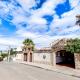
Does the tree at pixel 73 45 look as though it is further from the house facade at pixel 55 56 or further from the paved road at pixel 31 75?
the paved road at pixel 31 75

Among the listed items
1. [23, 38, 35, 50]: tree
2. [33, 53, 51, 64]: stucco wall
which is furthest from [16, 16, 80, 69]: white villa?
[23, 38, 35, 50]: tree

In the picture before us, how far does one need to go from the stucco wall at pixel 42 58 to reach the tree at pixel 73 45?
6.86m

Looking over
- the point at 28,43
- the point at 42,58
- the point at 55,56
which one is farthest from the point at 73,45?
the point at 28,43

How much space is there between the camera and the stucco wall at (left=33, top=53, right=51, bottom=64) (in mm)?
33184

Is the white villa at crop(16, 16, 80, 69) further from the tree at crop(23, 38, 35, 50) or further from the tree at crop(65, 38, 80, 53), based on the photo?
the tree at crop(23, 38, 35, 50)

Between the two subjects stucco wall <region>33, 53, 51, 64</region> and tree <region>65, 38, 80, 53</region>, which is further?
stucco wall <region>33, 53, 51, 64</region>

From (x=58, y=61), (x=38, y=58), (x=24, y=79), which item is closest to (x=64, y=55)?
(x=58, y=61)

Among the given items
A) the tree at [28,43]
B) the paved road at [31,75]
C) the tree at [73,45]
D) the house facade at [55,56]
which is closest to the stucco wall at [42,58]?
the house facade at [55,56]

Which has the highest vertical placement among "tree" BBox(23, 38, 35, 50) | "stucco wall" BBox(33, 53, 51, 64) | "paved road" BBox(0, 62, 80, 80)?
"tree" BBox(23, 38, 35, 50)

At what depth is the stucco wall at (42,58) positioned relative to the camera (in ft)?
109

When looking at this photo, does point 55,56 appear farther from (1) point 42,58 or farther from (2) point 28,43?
(2) point 28,43

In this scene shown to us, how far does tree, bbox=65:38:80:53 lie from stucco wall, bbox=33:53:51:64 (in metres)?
6.86

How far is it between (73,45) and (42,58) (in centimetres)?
1188

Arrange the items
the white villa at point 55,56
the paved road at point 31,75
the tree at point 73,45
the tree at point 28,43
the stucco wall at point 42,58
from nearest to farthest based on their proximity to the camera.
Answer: the paved road at point 31,75
the tree at point 73,45
the white villa at point 55,56
the stucco wall at point 42,58
the tree at point 28,43
